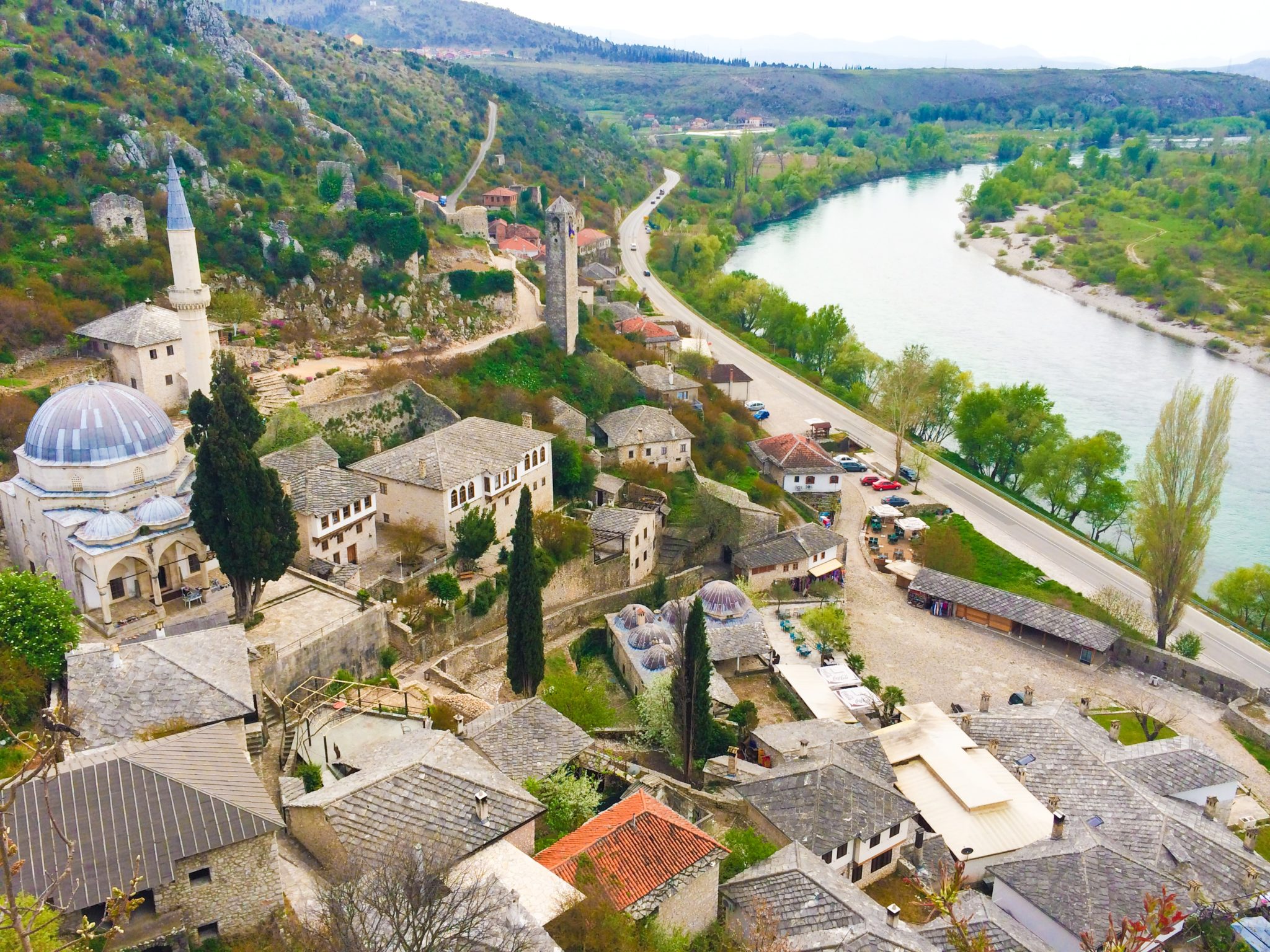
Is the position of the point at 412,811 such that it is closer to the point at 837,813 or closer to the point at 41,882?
the point at 41,882

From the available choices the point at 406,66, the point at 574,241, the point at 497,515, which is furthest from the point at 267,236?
the point at 406,66

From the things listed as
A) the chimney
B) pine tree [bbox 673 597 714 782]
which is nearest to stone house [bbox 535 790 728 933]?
pine tree [bbox 673 597 714 782]

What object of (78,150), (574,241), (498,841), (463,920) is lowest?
(498,841)

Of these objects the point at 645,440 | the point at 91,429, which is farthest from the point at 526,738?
the point at 645,440

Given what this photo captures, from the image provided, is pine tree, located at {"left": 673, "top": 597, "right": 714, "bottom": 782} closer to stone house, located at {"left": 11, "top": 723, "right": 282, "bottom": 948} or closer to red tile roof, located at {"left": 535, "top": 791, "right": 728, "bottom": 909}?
red tile roof, located at {"left": 535, "top": 791, "right": 728, "bottom": 909}

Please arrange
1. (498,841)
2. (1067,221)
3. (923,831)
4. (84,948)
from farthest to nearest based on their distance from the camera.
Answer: (1067,221) < (923,831) < (498,841) < (84,948)

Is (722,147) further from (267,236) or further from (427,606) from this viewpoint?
(427,606)
